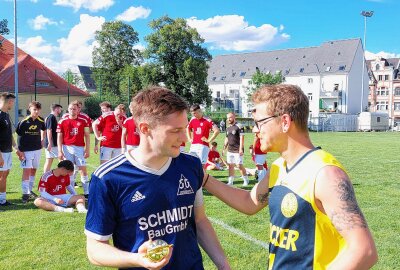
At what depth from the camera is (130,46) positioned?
2432 inches

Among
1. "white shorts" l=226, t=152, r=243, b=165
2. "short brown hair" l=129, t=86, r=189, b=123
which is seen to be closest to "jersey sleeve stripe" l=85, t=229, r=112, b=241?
"short brown hair" l=129, t=86, r=189, b=123

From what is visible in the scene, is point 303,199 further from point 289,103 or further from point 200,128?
point 200,128

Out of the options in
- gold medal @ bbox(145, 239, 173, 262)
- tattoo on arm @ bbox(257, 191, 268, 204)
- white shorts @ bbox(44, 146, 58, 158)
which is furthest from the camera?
white shorts @ bbox(44, 146, 58, 158)

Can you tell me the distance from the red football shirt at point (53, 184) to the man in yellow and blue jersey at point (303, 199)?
23.5 feet

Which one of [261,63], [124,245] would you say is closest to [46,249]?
[124,245]

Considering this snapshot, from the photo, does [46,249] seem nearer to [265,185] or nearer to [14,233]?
[14,233]

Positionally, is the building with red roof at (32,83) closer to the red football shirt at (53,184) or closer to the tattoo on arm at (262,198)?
the red football shirt at (53,184)

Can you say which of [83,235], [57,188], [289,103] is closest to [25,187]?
[57,188]

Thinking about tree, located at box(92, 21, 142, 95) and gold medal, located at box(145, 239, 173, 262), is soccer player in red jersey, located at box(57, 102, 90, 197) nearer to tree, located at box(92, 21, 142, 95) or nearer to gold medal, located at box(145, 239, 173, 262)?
gold medal, located at box(145, 239, 173, 262)

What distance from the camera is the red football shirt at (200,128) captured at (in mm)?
11656

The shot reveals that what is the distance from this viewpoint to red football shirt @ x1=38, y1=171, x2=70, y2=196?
876cm

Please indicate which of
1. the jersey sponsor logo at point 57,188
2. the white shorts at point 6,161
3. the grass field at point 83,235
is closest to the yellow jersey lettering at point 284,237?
the grass field at point 83,235

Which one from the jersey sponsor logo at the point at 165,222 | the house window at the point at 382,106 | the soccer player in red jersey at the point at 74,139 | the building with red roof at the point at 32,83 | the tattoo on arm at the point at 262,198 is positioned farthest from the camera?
the house window at the point at 382,106

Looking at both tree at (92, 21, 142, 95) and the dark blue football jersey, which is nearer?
the dark blue football jersey
